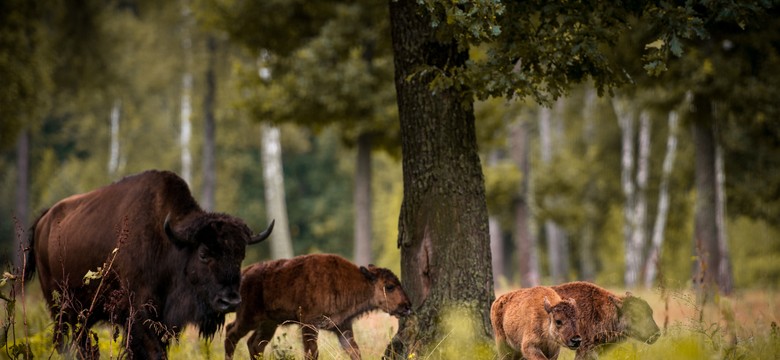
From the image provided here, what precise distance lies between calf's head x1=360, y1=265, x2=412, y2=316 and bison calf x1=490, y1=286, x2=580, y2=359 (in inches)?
40.1

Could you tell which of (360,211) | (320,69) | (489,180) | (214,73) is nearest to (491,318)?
(320,69)

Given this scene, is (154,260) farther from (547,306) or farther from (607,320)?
(607,320)

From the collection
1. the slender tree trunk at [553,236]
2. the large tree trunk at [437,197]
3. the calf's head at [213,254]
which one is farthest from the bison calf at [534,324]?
the slender tree trunk at [553,236]

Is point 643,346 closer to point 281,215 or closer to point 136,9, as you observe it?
point 281,215

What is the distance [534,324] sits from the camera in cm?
574

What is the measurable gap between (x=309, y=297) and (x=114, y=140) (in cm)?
3128

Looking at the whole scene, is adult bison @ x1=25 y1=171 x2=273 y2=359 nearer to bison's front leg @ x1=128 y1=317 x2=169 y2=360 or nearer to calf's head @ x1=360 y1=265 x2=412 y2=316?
bison's front leg @ x1=128 y1=317 x2=169 y2=360

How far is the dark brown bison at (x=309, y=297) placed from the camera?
7.12 meters

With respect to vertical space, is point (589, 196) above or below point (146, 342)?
below

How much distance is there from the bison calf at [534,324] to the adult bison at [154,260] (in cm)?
206

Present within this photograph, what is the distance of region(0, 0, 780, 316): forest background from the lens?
15.5 m

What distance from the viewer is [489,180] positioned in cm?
2150

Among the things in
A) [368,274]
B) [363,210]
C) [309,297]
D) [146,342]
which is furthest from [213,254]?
[363,210]

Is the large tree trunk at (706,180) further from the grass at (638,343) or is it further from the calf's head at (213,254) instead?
the calf's head at (213,254)
